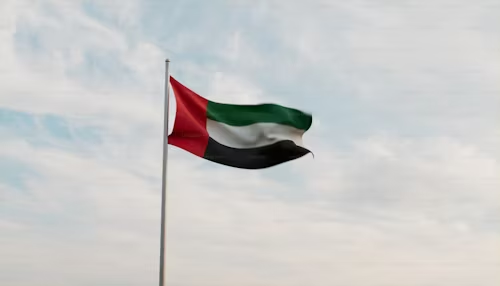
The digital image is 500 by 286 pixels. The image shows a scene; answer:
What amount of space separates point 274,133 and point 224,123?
1515mm

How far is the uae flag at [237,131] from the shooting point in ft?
72.2

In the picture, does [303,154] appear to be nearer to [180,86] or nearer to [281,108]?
[281,108]

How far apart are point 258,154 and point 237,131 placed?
990mm

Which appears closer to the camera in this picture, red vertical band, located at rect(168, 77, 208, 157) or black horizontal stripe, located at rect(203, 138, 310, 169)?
red vertical band, located at rect(168, 77, 208, 157)

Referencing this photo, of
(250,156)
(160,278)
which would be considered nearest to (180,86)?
(250,156)

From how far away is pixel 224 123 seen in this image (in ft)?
75.3

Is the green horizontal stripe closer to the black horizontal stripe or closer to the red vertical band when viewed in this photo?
the red vertical band

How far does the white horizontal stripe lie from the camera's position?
75.0 ft

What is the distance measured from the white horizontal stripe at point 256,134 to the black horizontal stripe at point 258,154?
0.61 ft

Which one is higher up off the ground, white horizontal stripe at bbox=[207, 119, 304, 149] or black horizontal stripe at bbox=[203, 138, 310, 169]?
white horizontal stripe at bbox=[207, 119, 304, 149]

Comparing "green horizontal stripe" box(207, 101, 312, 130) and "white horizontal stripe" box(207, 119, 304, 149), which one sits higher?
"green horizontal stripe" box(207, 101, 312, 130)

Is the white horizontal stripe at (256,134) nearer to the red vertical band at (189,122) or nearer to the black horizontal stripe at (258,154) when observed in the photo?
A: the black horizontal stripe at (258,154)

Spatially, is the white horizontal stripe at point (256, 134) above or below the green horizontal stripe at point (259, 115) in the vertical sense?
below

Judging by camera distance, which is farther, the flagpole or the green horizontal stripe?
the green horizontal stripe
